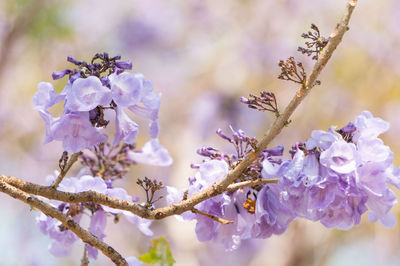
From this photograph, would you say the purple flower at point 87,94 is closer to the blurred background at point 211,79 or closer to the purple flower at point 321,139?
the purple flower at point 321,139

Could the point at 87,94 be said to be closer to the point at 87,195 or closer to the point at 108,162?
the point at 87,195

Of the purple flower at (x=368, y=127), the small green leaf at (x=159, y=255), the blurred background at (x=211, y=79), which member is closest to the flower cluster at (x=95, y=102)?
the small green leaf at (x=159, y=255)

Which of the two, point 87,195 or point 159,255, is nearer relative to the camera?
point 87,195

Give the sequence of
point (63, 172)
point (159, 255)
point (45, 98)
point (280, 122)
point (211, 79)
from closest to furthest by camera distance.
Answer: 1. point (280, 122)
2. point (63, 172)
3. point (45, 98)
4. point (159, 255)
5. point (211, 79)

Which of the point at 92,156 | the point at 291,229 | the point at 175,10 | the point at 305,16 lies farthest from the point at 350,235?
the point at 92,156

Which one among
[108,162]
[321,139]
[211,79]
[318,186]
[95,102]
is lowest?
[318,186]

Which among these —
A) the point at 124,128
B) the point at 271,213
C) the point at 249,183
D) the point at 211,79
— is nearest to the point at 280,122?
the point at 249,183
